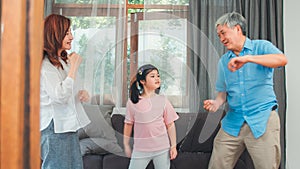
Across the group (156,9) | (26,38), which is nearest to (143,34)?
(156,9)

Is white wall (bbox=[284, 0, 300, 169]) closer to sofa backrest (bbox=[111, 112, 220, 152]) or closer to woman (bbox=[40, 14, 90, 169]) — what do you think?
sofa backrest (bbox=[111, 112, 220, 152])

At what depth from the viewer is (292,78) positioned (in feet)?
12.4

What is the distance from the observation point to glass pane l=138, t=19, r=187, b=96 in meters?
3.30

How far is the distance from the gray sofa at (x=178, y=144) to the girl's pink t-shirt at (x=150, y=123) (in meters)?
0.45

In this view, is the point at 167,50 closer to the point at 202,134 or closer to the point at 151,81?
the point at 202,134

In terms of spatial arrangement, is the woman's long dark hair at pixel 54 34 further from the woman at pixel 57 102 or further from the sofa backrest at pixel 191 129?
the sofa backrest at pixel 191 129

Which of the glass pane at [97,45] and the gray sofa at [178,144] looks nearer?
the gray sofa at [178,144]

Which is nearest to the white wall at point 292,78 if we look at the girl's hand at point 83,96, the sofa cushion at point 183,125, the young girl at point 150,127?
the sofa cushion at point 183,125

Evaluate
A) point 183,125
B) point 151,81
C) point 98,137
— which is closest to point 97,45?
point 98,137

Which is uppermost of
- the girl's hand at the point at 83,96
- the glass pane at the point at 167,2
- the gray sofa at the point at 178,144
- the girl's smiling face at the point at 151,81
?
the glass pane at the point at 167,2

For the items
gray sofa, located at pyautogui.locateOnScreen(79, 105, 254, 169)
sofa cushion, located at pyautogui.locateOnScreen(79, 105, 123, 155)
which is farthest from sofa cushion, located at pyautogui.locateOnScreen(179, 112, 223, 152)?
sofa cushion, located at pyautogui.locateOnScreen(79, 105, 123, 155)

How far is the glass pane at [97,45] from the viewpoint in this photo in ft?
12.5

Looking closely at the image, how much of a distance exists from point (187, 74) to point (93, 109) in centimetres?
112

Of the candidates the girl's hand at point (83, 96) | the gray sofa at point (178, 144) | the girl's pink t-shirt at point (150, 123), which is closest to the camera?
the girl's hand at point (83, 96)
